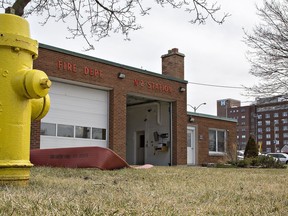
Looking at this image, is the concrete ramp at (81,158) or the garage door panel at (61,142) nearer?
the concrete ramp at (81,158)

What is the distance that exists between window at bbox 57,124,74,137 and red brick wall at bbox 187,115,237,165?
30.7ft

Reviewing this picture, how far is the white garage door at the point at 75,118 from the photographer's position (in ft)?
52.1

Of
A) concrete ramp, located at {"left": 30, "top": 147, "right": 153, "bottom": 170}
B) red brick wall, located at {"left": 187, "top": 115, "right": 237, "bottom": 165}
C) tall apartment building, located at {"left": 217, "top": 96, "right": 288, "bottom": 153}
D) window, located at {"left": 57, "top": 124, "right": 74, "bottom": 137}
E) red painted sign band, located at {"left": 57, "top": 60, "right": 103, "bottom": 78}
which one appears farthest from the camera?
tall apartment building, located at {"left": 217, "top": 96, "right": 288, "bottom": 153}

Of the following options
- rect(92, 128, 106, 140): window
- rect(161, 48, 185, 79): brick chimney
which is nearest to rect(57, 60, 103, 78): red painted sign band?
rect(92, 128, 106, 140): window

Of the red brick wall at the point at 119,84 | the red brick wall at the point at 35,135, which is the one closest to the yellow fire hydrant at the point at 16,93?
the red brick wall at the point at 35,135

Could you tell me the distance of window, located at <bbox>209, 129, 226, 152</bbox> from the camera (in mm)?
26367

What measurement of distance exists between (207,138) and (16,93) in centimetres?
2184

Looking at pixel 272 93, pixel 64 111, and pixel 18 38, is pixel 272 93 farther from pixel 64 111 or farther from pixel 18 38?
pixel 18 38

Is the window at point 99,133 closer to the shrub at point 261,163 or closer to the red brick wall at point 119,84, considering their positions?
the red brick wall at point 119,84

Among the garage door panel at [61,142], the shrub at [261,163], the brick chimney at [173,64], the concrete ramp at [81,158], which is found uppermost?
the brick chimney at [173,64]

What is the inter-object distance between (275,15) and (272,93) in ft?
13.1

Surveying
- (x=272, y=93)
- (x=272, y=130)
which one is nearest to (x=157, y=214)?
(x=272, y=93)

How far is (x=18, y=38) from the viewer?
4645 mm

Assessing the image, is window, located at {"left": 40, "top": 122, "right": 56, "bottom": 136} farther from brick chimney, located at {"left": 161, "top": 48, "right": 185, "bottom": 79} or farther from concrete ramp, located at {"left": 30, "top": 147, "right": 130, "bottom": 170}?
brick chimney, located at {"left": 161, "top": 48, "right": 185, "bottom": 79}
